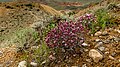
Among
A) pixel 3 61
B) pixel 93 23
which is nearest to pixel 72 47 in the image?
pixel 93 23

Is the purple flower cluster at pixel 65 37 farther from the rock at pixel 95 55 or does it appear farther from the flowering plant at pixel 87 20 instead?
the flowering plant at pixel 87 20

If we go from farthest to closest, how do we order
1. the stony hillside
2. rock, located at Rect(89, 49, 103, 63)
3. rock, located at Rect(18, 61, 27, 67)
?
1. the stony hillside
2. rock, located at Rect(18, 61, 27, 67)
3. rock, located at Rect(89, 49, 103, 63)

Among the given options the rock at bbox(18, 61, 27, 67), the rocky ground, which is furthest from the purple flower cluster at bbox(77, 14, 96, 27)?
the rock at bbox(18, 61, 27, 67)

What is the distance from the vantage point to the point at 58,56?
17.1 feet

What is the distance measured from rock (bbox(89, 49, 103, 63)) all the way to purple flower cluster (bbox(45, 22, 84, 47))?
261mm

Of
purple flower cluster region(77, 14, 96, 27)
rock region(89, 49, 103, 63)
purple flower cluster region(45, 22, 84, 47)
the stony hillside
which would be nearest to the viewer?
rock region(89, 49, 103, 63)

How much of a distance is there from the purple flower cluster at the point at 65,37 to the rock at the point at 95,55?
0.86 ft

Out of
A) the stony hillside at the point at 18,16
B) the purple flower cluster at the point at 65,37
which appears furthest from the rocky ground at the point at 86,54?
the stony hillside at the point at 18,16

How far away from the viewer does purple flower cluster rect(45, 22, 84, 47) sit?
516cm

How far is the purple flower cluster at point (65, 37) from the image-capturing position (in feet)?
16.9

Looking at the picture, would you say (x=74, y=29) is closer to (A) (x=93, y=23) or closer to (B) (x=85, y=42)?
(B) (x=85, y=42)

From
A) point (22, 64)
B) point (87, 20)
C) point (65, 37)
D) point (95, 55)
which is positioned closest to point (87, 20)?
point (87, 20)

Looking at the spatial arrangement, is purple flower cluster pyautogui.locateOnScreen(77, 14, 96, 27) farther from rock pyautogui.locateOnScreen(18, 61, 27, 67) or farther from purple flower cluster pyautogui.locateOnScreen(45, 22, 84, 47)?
rock pyautogui.locateOnScreen(18, 61, 27, 67)

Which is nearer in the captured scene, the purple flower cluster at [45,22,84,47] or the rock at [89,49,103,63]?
the rock at [89,49,103,63]
